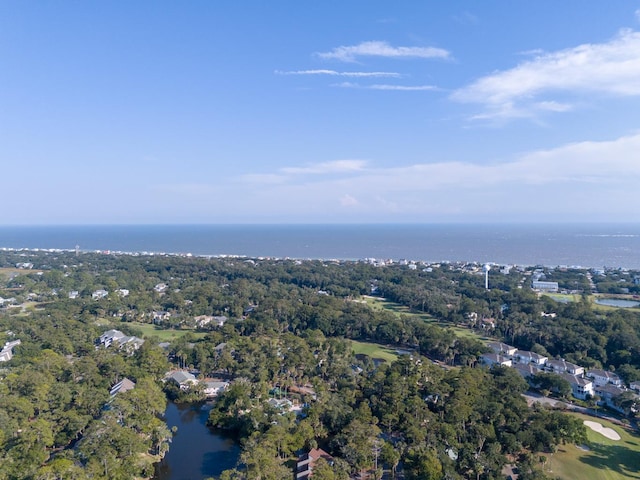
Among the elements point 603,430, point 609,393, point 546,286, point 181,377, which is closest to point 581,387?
point 609,393

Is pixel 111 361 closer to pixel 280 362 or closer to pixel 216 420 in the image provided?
pixel 216 420

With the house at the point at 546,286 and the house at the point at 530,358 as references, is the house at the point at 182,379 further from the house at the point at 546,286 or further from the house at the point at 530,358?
Answer: the house at the point at 546,286

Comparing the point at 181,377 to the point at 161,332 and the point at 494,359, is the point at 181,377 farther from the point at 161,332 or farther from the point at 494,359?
the point at 494,359

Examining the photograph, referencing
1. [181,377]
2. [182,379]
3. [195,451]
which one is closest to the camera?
[195,451]

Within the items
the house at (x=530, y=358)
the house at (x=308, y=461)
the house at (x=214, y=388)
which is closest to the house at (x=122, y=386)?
the house at (x=214, y=388)

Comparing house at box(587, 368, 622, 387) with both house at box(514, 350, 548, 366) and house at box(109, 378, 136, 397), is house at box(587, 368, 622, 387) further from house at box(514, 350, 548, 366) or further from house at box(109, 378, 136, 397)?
house at box(109, 378, 136, 397)

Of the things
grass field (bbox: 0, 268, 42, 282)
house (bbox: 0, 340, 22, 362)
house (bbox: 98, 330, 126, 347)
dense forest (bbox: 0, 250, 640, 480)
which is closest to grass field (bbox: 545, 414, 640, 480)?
dense forest (bbox: 0, 250, 640, 480)
